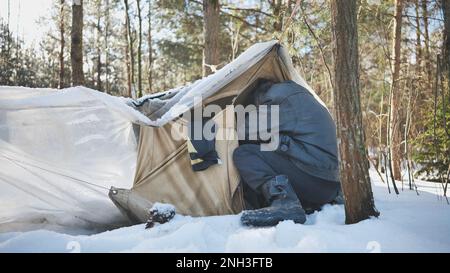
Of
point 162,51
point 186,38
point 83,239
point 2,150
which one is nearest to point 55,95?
point 2,150

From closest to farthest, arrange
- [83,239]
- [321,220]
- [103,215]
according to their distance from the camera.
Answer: [83,239], [321,220], [103,215]

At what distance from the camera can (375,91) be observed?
12.6 metres

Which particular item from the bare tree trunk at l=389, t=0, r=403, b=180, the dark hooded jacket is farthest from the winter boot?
the bare tree trunk at l=389, t=0, r=403, b=180

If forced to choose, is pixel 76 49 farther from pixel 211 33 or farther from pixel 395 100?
pixel 395 100

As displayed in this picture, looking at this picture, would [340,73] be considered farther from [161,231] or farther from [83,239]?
[83,239]

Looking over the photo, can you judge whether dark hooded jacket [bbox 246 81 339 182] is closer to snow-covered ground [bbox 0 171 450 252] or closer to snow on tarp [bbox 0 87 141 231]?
snow-covered ground [bbox 0 171 450 252]

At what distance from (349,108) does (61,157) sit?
2047 mm

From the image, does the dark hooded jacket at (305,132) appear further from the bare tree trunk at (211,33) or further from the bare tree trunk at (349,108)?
the bare tree trunk at (211,33)

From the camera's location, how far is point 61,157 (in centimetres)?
264

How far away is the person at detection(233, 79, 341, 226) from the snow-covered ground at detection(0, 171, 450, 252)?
34 cm

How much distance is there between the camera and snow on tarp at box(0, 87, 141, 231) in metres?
2.49

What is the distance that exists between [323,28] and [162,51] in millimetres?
8219

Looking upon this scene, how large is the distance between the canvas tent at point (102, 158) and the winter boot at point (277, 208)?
0.28 meters
